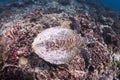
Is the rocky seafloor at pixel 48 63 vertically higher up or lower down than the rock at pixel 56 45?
lower down

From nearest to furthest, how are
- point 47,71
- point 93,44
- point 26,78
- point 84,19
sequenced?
point 26,78 < point 47,71 < point 93,44 < point 84,19

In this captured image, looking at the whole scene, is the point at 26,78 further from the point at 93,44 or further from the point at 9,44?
the point at 93,44

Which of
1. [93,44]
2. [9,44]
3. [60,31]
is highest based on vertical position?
[60,31]

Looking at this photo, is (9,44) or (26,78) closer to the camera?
(26,78)

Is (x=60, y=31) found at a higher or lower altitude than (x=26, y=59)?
higher

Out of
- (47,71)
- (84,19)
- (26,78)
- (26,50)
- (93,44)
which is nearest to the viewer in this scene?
(26,78)

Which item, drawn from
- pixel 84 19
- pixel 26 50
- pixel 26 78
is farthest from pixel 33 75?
pixel 84 19

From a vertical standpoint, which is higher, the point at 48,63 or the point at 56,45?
the point at 56,45

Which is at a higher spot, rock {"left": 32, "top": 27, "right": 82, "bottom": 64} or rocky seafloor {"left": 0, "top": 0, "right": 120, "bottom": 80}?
rock {"left": 32, "top": 27, "right": 82, "bottom": 64}
